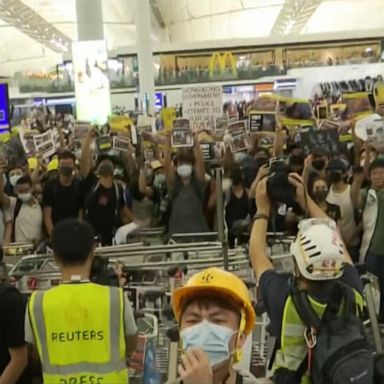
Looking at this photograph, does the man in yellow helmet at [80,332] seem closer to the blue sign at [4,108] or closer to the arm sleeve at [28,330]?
the arm sleeve at [28,330]

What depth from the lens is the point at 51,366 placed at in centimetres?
327

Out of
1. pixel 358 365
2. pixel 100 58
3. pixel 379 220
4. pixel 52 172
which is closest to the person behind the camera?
pixel 358 365

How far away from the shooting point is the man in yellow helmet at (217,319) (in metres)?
2.28

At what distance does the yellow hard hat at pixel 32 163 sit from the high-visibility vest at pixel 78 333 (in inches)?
259

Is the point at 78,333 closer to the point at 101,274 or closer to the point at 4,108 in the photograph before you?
the point at 101,274

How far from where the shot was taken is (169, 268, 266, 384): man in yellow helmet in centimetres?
228

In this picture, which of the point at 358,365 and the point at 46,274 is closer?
the point at 358,365

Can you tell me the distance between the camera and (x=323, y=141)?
8.45 meters

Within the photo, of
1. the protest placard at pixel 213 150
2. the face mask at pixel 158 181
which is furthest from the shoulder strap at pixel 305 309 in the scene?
the face mask at pixel 158 181

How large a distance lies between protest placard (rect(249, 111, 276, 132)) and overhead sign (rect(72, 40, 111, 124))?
6.67 m

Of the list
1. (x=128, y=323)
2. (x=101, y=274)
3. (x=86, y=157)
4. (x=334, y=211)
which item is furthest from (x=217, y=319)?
(x=86, y=157)

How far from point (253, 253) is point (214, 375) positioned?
3.75ft

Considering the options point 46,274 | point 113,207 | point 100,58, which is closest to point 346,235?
point 113,207

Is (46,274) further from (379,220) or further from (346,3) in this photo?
(346,3)
